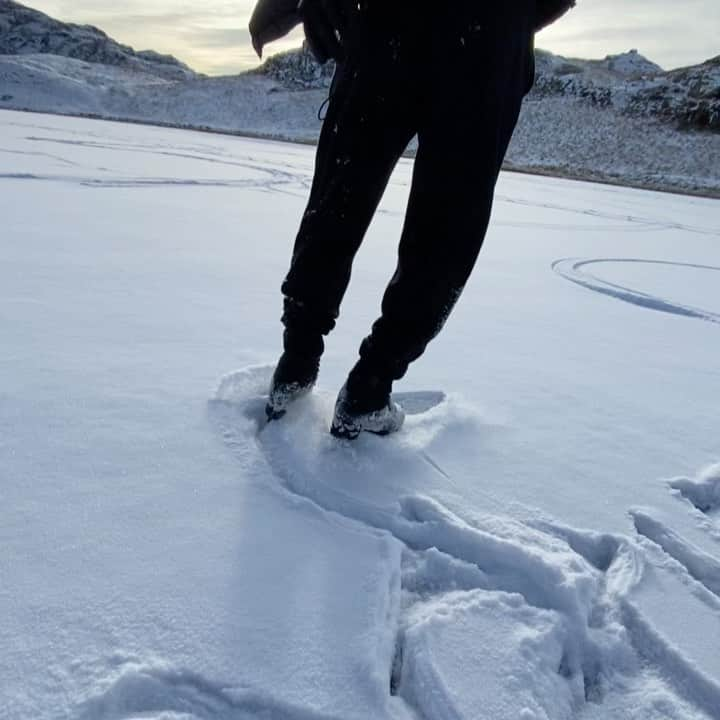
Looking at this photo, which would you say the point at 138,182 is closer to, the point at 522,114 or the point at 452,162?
the point at 452,162

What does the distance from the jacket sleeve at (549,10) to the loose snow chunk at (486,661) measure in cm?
87

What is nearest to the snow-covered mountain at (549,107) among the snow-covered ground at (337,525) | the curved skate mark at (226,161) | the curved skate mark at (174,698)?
the curved skate mark at (226,161)

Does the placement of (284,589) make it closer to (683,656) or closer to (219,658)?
(219,658)

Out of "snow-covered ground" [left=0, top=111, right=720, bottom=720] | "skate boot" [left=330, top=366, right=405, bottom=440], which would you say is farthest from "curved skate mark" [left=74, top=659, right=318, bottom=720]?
"skate boot" [left=330, top=366, right=405, bottom=440]

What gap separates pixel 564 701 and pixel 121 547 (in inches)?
20.5

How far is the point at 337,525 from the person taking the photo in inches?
35.3

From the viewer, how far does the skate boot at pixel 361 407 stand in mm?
1087

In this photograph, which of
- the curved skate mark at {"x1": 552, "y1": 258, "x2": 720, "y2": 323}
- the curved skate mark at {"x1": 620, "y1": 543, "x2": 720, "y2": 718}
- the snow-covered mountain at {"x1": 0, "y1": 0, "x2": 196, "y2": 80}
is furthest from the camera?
the snow-covered mountain at {"x1": 0, "y1": 0, "x2": 196, "y2": 80}

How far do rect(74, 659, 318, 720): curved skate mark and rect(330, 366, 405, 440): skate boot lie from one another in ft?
1.75

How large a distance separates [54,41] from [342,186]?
73879mm

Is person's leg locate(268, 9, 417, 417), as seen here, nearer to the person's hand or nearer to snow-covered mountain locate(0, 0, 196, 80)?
the person's hand

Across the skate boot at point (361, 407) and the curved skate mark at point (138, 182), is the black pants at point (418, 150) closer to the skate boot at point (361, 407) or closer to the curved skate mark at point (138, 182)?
the skate boot at point (361, 407)

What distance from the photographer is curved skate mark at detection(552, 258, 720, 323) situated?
8.30 feet

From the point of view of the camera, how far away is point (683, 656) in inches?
28.6
